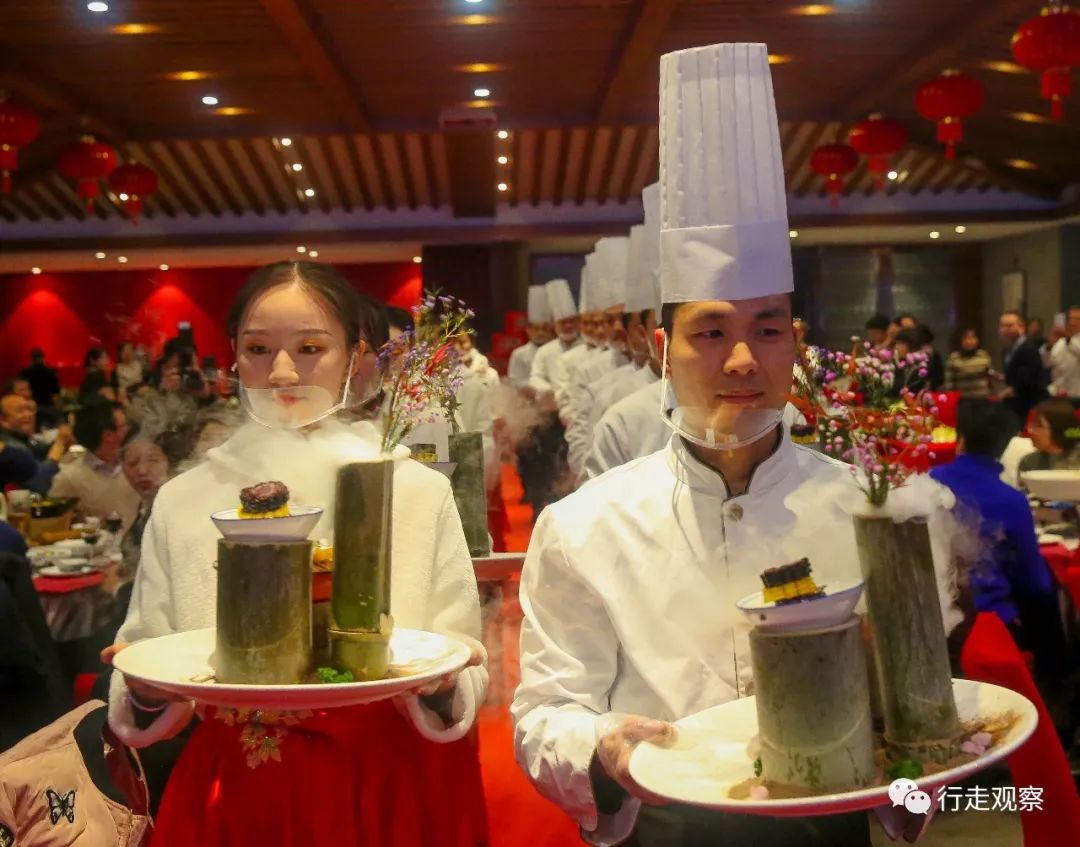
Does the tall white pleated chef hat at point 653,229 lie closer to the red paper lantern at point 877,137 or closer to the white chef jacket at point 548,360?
the white chef jacket at point 548,360

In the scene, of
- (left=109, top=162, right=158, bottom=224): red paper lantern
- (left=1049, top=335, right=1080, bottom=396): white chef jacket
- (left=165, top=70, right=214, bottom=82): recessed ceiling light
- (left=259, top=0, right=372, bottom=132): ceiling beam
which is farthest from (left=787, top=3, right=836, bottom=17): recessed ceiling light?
(left=109, top=162, right=158, bottom=224): red paper lantern

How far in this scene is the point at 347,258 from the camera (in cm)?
1922

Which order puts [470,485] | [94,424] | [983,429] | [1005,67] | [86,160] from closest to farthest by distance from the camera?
1. [470,485]
2. [983,429]
3. [94,424]
4. [86,160]
5. [1005,67]

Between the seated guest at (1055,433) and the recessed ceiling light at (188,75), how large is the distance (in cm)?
759

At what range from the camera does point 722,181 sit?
1.60 m

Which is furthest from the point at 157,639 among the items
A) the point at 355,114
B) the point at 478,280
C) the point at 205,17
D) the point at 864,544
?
the point at 478,280

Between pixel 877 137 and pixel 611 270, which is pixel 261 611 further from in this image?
pixel 877 137

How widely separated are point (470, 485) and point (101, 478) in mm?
2997

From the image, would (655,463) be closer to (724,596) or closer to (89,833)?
(724,596)

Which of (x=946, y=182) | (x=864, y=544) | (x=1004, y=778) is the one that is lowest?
(x=1004, y=778)

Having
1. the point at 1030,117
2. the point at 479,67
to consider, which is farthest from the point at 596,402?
the point at 1030,117

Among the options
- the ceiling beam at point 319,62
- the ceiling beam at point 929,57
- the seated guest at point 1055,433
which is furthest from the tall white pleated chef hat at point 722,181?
the ceiling beam at point 929,57

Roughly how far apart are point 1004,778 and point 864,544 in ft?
8.68

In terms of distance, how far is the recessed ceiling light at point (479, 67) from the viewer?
34.2 feet
